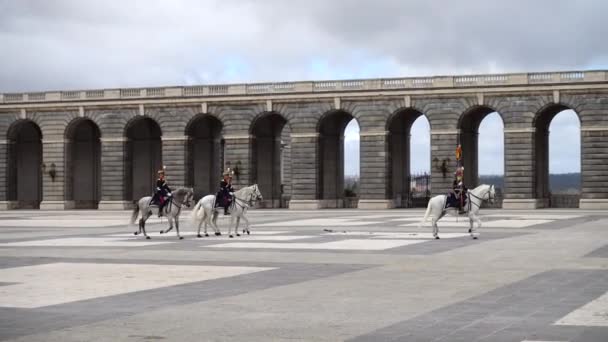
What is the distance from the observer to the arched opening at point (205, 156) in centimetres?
8012

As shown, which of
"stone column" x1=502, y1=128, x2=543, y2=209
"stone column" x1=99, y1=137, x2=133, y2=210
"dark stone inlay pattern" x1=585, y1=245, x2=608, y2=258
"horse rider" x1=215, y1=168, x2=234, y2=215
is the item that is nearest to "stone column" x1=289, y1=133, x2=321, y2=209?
"stone column" x1=99, y1=137, x2=133, y2=210

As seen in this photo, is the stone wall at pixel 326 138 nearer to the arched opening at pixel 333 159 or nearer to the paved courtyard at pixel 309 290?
the arched opening at pixel 333 159

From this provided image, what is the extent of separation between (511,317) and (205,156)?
223 feet

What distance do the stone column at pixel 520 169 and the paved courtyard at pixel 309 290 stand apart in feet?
123

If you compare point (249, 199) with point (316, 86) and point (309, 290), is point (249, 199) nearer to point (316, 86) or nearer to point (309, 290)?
point (309, 290)

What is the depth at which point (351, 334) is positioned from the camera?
40.8 ft

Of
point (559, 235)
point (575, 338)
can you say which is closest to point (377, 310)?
point (575, 338)

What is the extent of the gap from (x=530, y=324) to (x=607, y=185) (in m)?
56.4

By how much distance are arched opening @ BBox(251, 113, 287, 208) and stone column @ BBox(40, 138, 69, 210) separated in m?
16.2

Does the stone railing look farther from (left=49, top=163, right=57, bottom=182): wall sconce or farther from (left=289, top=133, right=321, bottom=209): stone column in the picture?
(left=49, top=163, right=57, bottom=182): wall sconce

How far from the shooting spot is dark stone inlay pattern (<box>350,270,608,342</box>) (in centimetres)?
1213

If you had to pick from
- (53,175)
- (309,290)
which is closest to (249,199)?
(309,290)

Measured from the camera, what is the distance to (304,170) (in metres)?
74.0

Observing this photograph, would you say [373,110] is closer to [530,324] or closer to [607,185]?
[607,185]
